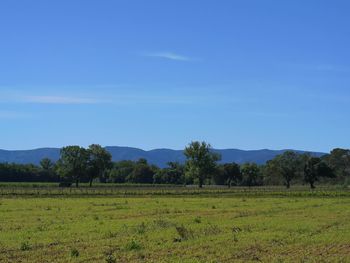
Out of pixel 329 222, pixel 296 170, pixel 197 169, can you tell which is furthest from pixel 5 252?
pixel 296 170

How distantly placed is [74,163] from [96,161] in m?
8.20

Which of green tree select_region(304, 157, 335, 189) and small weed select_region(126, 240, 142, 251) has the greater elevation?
green tree select_region(304, 157, 335, 189)

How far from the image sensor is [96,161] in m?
183

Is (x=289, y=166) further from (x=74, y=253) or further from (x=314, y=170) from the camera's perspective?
(x=74, y=253)

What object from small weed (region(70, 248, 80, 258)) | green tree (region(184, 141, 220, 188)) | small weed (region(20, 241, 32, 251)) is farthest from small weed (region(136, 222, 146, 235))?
green tree (region(184, 141, 220, 188))

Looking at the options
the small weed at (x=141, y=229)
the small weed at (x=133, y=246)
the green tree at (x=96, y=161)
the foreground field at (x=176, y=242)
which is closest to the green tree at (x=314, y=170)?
the green tree at (x=96, y=161)

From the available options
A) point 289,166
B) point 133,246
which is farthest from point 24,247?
point 289,166

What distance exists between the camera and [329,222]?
35.6 meters

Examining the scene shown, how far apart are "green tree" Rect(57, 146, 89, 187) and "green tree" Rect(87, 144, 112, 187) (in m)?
2.34

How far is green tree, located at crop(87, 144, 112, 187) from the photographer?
181250 millimetres

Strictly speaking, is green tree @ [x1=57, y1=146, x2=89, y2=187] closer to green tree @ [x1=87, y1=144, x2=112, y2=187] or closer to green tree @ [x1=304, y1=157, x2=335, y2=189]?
green tree @ [x1=87, y1=144, x2=112, y2=187]

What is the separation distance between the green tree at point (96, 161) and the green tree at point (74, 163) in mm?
2335

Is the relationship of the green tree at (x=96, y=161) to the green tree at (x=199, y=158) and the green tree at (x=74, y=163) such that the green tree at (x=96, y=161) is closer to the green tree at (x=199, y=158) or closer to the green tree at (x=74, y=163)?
the green tree at (x=74, y=163)

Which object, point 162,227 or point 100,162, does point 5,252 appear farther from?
point 100,162
